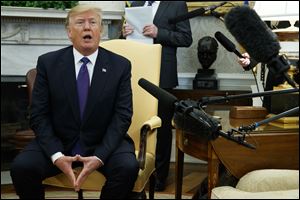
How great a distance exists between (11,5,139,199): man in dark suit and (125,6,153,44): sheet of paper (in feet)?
1.91

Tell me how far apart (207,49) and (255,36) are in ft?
9.69

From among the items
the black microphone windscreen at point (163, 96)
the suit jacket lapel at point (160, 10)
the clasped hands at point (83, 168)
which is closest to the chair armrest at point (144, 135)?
the clasped hands at point (83, 168)

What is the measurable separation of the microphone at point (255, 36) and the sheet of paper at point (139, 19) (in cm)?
223

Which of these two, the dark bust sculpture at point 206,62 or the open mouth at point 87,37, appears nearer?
the open mouth at point 87,37

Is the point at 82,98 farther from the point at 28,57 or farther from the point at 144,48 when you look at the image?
the point at 28,57

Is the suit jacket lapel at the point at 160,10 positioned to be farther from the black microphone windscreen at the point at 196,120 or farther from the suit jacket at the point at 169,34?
the black microphone windscreen at the point at 196,120

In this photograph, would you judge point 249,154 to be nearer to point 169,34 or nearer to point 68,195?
point 169,34

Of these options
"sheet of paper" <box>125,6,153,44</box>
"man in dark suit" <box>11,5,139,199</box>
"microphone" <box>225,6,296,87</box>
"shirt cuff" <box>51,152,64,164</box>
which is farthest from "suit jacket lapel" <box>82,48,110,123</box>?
"microphone" <box>225,6,296,87</box>

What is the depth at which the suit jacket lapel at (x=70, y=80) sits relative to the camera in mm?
2158

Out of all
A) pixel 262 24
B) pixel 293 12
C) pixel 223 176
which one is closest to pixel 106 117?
pixel 223 176

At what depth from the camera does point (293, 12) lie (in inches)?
67.1

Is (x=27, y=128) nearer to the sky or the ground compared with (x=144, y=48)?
nearer to the ground

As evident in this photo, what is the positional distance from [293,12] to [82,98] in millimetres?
1052

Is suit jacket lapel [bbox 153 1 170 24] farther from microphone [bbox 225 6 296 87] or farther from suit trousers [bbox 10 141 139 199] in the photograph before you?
Answer: microphone [bbox 225 6 296 87]
